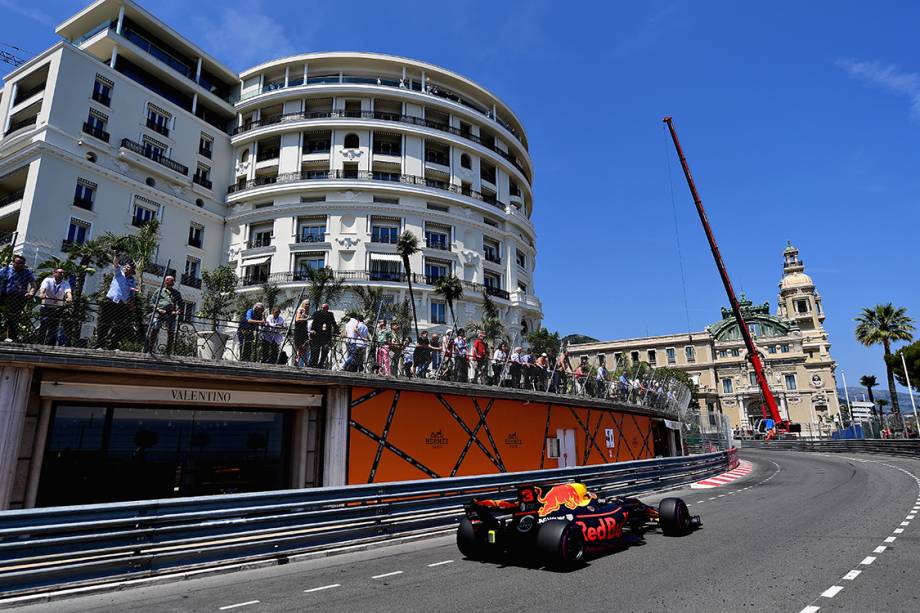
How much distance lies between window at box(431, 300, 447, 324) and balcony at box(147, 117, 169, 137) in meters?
26.7

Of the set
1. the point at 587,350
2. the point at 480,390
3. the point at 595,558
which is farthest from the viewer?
the point at 587,350

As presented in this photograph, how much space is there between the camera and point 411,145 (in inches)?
1946

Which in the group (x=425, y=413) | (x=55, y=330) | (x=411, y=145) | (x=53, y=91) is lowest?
(x=425, y=413)

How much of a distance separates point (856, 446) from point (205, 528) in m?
46.9

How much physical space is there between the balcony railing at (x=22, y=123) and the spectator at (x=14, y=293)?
36.7m

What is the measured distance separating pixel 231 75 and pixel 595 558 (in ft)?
190

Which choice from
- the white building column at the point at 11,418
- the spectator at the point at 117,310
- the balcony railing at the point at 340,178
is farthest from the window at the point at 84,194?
the white building column at the point at 11,418

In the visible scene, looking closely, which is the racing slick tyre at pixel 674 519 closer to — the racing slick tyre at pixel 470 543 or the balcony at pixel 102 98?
the racing slick tyre at pixel 470 543

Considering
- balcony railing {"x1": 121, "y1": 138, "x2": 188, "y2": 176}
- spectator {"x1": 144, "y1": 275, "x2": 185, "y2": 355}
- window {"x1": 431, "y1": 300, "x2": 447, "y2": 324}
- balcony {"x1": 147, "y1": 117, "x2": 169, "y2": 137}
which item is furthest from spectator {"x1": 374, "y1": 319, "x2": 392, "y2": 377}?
balcony {"x1": 147, "y1": 117, "x2": 169, "y2": 137}

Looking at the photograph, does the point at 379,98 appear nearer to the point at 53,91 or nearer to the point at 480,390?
the point at 53,91

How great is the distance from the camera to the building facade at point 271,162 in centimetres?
3644

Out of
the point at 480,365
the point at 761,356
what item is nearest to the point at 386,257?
the point at 480,365

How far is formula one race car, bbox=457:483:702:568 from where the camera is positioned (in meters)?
6.91

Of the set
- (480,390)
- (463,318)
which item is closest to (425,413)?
(480,390)
